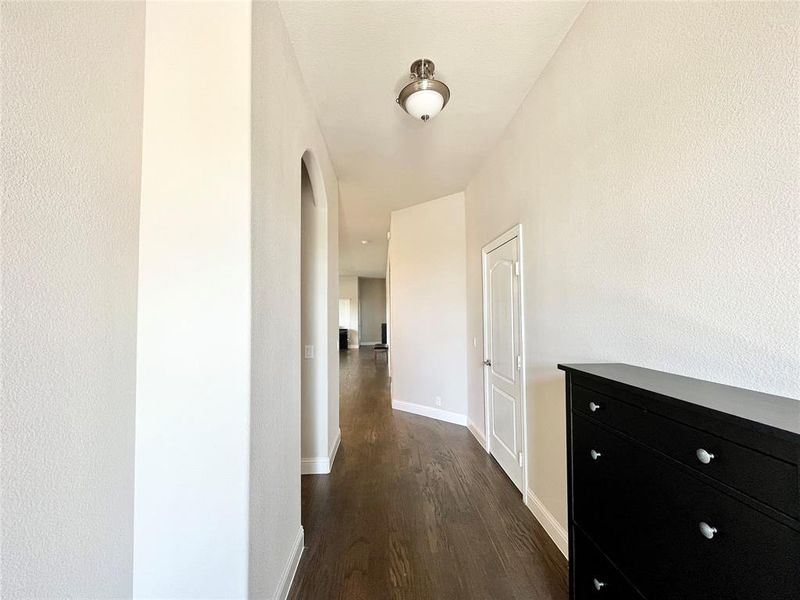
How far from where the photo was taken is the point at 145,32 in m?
1.22

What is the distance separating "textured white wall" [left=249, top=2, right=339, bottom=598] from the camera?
1255 millimetres

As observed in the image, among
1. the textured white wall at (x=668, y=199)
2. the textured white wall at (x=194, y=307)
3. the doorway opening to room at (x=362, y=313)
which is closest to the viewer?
the textured white wall at (x=668, y=199)

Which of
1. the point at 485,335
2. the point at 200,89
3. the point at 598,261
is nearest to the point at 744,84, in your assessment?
the point at 598,261

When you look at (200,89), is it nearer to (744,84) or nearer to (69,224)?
(69,224)

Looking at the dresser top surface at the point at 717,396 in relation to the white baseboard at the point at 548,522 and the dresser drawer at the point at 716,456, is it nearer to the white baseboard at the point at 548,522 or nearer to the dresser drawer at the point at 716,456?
the dresser drawer at the point at 716,456

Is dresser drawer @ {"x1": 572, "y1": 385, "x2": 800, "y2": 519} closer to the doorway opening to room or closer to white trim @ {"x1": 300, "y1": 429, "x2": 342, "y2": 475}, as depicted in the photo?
white trim @ {"x1": 300, "y1": 429, "x2": 342, "y2": 475}

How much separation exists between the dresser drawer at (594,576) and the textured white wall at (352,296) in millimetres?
12238

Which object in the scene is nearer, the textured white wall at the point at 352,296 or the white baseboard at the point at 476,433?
the white baseboard at the point at 476,433

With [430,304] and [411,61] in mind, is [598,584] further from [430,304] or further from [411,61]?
[430,304]

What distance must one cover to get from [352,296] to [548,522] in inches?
458

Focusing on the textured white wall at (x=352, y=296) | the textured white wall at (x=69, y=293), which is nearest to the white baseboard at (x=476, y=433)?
the textured white wall at (x=69, y=293)

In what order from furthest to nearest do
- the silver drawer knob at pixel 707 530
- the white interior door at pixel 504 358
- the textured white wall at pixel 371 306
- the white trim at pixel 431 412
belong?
the textured white wall at pixel 371 306 < the white trim at pixel 431 412 < the white interior door at pixel 504 358 < the silver drawer knob at pixel 707 530

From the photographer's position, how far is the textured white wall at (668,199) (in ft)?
2.88

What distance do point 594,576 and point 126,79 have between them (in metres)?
2.37
